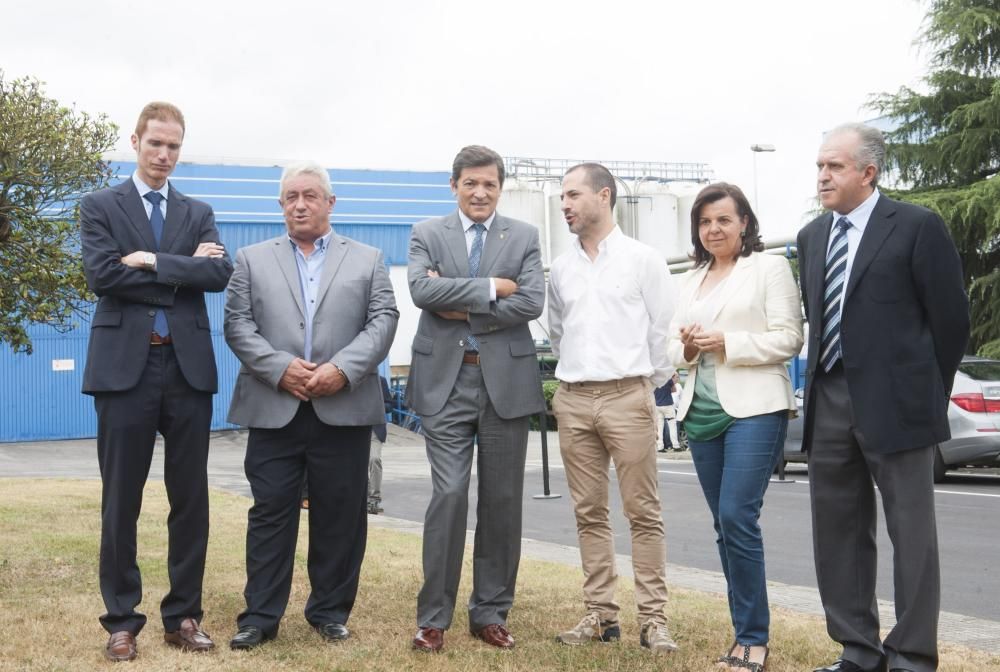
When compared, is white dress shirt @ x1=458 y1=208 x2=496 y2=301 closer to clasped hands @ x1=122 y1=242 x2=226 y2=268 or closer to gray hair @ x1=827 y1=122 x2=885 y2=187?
clasped hands @ x1=122 y1=242 x2=226 y2=268

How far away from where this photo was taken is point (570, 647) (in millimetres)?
5289

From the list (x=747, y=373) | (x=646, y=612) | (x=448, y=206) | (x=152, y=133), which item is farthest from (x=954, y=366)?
(x=448, y=206)

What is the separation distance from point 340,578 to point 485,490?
829 millimetres

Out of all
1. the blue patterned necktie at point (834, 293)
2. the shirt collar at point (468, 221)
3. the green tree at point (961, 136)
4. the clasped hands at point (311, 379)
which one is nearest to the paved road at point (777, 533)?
the blue patterned necktie at point (834, 293)

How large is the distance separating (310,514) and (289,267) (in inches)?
48.3

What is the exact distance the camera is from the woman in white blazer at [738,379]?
501 cm

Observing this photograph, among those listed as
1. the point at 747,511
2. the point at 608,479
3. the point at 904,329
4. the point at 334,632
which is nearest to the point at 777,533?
the point at 608,479

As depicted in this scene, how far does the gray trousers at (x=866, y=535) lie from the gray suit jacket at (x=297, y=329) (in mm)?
2075

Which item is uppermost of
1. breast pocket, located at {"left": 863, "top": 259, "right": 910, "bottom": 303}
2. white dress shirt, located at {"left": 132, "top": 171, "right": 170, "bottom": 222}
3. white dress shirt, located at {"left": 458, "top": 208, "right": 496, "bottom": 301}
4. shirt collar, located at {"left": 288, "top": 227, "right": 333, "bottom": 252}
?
white dress shirt, located at {"left": 132, "top": 171, "right": 170, "bottom": 222}

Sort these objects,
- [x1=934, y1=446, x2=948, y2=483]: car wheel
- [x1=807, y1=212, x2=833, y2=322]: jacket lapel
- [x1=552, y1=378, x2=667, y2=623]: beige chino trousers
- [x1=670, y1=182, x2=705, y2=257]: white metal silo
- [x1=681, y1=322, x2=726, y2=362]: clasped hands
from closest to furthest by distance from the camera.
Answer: [x1=807, y1=212, x2=833, y2=322]: jacket lapel → [x1=681, y1=322, x2=726, y2=362]: clasped hands → [x1=552, y1=378, x2=667, y2=623]: beige chino trousers → [x1=934, y1=446, x2=948, y2=483]: car wheel → [x1=670, y1=182, x2=705, y2=257]: white metal silo

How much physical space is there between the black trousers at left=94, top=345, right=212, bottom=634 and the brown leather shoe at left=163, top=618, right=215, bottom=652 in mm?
36

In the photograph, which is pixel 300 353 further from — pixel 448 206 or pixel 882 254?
pixel 448 206

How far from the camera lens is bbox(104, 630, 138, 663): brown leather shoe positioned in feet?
16.4

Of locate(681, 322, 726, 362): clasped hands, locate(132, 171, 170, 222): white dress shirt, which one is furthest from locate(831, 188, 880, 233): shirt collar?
locate(132, 171, 170, 222): white dress shirt
